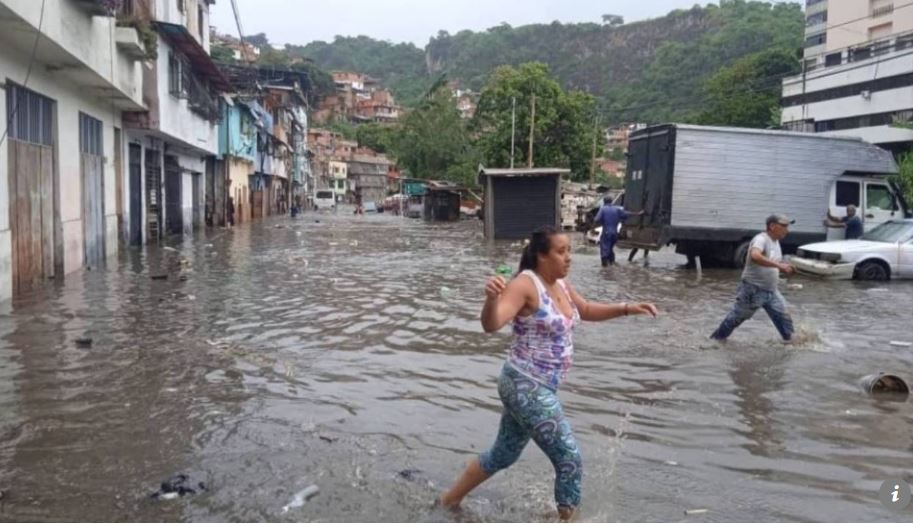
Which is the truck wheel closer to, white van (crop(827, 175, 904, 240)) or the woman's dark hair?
white van (crop(827, 175, 904, 240))

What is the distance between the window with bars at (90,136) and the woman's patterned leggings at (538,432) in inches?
589

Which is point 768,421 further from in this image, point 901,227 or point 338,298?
point 901,227

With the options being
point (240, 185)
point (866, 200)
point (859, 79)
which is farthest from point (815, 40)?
point (866, 200)

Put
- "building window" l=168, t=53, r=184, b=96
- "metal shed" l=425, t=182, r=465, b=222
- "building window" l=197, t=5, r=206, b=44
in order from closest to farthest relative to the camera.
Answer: "building window" l=168, t=53, r=184, b=96
"building window" l=197, t=5, r=206, b=44
"metal shed" l=425, t=182, r=465, b=222

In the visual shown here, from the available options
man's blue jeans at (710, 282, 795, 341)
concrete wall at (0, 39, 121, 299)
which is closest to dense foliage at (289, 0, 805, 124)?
concrete wall at (0, 39, 121, 299)

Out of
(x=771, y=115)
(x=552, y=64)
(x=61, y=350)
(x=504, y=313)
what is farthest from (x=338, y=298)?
(x=552, y=64)

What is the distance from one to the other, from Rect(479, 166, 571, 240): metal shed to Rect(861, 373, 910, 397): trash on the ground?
22.7m

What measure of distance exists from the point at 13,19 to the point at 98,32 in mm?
4609

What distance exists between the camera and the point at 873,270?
16438mm

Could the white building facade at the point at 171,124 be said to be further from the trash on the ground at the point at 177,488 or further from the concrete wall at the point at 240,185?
the trash on the ground at the point at 177,488

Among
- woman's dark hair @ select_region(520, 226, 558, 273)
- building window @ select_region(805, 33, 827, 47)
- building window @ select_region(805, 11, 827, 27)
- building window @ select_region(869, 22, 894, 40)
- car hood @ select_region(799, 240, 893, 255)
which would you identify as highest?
building window @ select_region(805, 11, 827, 27)

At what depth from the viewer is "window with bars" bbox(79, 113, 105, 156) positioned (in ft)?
54.6

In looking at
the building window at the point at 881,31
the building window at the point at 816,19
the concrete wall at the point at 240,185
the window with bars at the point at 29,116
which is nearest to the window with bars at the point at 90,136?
the window with bars at the point at 29,116

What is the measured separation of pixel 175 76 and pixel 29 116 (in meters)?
11.0
